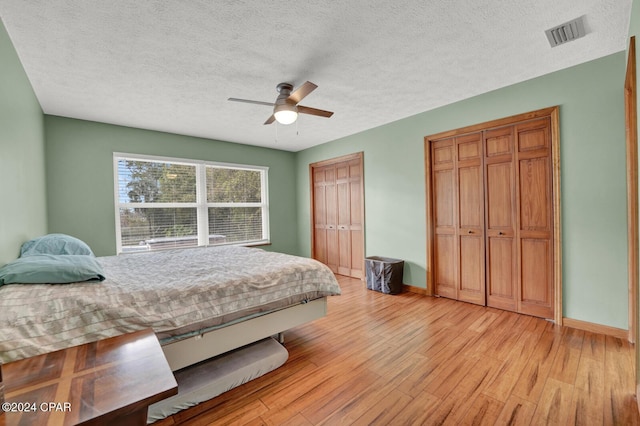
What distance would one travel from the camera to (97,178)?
3.86 meters

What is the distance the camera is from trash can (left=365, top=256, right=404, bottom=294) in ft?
12.8

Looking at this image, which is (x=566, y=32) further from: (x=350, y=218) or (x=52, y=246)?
(x=52, y=246)

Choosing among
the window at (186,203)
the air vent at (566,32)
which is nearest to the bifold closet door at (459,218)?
the air vent at (566,32)

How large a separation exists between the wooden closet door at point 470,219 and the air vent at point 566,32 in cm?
123

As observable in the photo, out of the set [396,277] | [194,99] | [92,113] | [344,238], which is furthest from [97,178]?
[396,277]

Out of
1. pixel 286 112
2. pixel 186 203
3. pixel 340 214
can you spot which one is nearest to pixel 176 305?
pixel 286 112

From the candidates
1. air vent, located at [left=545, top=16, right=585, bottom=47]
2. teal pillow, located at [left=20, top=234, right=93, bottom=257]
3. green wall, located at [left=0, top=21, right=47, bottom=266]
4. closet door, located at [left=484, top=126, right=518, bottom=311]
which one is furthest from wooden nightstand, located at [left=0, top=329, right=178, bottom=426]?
closet door, located at [left=484, top=126, right=518, bottom=311]

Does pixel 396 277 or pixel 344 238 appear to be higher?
pixel 344 238

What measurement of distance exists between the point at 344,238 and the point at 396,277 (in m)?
1.43

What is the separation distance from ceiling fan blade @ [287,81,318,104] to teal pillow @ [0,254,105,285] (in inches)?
81.1

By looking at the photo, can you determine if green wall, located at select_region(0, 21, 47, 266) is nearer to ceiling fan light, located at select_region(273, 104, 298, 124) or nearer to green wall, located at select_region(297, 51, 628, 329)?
ceiling fan light, located at select_region(273, 104, 298, 124)

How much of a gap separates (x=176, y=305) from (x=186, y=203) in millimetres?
3230

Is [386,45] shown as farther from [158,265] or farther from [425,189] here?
[158,265]

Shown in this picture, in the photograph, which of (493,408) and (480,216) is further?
(480,216)
